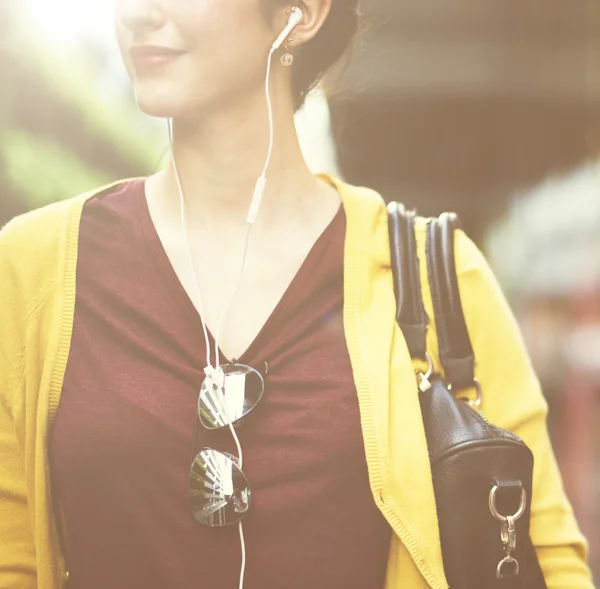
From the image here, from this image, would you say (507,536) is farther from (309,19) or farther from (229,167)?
(309,19)

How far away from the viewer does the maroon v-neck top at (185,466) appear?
78 cm

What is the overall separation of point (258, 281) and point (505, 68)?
0.77 meters

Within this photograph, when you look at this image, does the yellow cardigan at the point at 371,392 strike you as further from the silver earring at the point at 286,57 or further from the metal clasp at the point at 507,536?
the silver earring at the point at 286,57

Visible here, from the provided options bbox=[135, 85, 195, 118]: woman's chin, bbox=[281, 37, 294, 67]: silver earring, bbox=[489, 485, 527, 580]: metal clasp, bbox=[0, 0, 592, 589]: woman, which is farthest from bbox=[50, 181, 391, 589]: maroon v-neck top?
bbox=[281, 37, 294, 67]: silver earring

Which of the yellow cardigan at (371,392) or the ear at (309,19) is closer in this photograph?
the yellow cardigan at (371,392)

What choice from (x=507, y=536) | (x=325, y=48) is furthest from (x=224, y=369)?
(x=325, y=48)

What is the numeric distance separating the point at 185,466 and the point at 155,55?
0.45 metres

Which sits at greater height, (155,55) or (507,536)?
(155,55)

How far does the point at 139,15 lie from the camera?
2.77ft

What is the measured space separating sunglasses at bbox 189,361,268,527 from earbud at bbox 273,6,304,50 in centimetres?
39

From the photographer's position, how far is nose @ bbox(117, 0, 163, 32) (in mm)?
831

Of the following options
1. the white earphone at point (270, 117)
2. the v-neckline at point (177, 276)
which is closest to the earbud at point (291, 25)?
the white earphone at point (270, 117)

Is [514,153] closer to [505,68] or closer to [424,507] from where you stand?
[505,68]

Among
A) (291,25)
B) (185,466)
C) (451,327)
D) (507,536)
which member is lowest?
(507,536)
